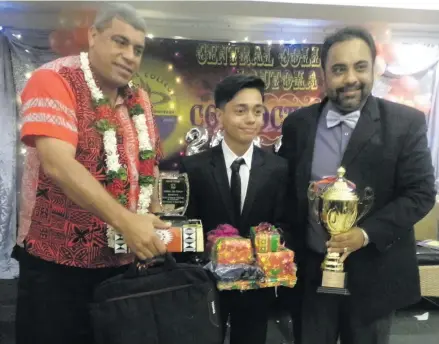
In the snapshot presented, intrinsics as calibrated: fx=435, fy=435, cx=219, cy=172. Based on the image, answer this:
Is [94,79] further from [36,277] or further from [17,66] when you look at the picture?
[17,66]

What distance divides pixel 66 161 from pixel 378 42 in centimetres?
321

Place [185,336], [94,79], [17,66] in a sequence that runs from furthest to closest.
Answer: [17,66] < [94,79] < [185,336]

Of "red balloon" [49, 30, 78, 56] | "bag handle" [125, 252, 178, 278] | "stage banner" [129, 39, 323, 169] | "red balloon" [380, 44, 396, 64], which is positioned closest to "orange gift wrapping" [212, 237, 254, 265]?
"bag handle" [125, 252, 178, 278]

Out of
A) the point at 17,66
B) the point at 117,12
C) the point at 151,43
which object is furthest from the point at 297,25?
the point at 117,12

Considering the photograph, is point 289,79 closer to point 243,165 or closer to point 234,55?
point 234,55

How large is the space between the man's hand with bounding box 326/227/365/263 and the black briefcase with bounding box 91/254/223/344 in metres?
0.43

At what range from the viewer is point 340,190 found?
1.40 m

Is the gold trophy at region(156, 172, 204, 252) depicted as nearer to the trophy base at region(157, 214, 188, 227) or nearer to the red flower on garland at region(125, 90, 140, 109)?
the trophy base at region(157, 214, 188, 227)

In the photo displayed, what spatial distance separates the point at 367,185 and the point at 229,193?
491 millimetres

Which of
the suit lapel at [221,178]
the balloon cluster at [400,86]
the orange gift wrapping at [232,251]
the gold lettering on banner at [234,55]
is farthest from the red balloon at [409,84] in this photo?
the orange gift wrapping at [232,251]

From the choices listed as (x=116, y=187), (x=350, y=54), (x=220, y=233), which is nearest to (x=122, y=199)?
(x=116, y=187)

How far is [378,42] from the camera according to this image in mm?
3605

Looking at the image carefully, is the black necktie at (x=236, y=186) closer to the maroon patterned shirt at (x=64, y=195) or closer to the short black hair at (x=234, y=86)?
the short black hair at (x=234, y=86)

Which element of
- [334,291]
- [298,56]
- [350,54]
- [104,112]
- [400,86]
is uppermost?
[298,56]
